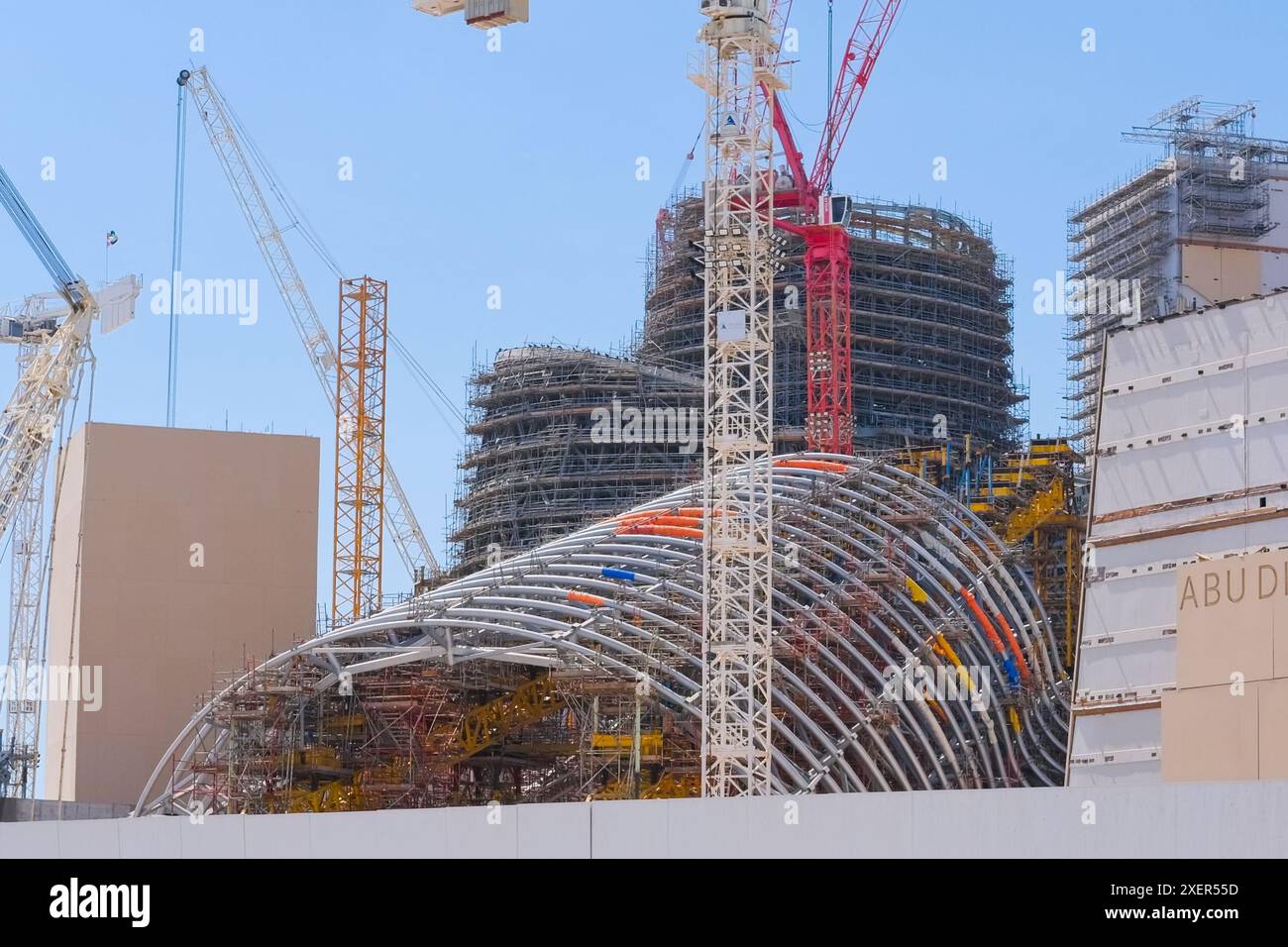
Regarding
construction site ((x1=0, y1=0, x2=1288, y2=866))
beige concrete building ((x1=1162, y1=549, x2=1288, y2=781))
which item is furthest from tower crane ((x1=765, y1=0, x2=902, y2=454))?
beige concrete building ((x1=1162, y1=549, x2=1288, y2=781))

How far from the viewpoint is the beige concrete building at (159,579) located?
329 ft

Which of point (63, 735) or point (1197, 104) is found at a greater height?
point (1197, 104)

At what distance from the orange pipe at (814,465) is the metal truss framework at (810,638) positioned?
0.11 m

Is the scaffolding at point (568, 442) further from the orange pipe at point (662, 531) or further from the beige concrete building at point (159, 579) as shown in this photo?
the orange pipe at point (662, 531)

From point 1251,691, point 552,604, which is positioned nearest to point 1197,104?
point 552,604

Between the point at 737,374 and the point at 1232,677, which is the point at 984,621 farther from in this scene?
the point at 1232,677

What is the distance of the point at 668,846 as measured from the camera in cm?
3494

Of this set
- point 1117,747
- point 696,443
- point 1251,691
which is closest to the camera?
point 1251,691

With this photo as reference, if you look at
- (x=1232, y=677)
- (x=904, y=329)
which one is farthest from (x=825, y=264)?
(x=1232, y=677)

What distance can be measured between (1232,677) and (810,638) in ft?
114

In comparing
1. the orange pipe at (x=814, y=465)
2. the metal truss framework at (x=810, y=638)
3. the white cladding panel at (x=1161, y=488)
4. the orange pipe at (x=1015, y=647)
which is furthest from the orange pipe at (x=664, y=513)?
the white cladding panel at (x=1161, y=488)

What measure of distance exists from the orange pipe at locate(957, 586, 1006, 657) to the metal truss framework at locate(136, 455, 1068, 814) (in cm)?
11
